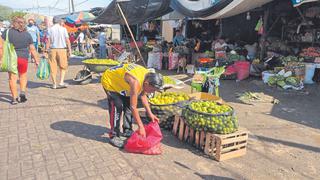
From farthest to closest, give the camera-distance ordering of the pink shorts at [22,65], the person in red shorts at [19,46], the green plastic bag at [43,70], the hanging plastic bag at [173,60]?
the hanging plastic bag at [173,60], the green plastic bag at [43,70], the pink shorts at [22,65], the person in red shorts at [19,46]

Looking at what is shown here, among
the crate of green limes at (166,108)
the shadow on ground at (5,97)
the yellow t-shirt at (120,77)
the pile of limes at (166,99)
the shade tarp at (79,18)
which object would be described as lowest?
the shadow on ground at (5,97)

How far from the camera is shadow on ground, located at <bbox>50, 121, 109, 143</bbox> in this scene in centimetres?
538

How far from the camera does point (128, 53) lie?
48.0 ft

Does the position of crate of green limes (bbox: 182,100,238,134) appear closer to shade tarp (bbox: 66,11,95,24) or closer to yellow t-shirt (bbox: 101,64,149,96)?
yellow t-shirt (bbox: 101,64,149,96)

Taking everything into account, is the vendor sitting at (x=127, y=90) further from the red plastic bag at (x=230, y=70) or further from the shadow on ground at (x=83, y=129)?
the red plastic bag at (x=230, y=70)

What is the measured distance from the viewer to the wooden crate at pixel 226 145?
4500mm

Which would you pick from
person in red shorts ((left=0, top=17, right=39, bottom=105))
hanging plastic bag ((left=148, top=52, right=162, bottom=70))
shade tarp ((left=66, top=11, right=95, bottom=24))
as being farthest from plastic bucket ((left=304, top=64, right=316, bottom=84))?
shade tarp ((left=66, top=11, right=95, bottom=24))

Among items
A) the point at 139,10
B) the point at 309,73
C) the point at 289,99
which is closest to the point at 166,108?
the point at 289,99

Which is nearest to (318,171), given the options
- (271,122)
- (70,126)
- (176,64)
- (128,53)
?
(271,122)

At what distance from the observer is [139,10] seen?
12578mm

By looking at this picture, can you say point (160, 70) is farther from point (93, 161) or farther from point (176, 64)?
point (93, 161)

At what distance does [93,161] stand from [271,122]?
152 inches

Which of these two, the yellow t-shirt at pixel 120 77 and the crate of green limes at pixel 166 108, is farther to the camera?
the crate of green limes at pixel 166 108

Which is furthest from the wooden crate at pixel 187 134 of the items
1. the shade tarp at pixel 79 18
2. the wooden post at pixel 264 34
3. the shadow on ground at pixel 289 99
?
the shade tarp at pixel 79 18
